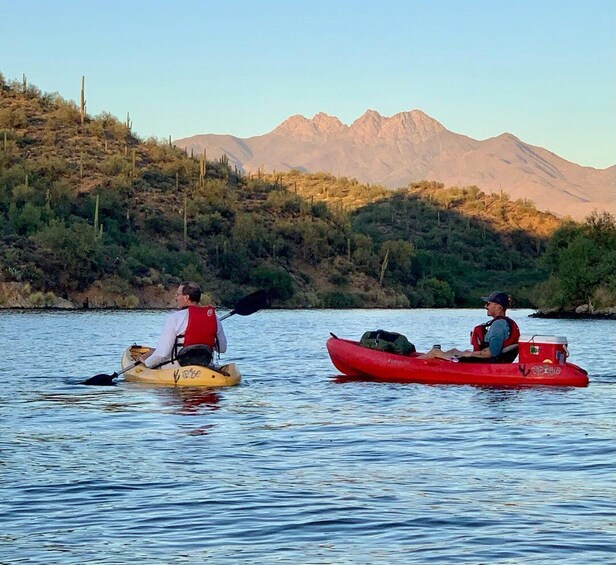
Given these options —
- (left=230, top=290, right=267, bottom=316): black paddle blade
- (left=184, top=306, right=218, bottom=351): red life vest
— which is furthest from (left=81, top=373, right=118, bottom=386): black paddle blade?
(left=230, top=290, right=267, bottom=316): black paddle blade

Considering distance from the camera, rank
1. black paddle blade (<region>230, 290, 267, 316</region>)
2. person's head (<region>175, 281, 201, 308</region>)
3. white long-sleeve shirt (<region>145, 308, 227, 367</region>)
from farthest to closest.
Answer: black paddle blade (<region>230, 290, 267, 316</region>)
white long-sleeve shirt (<region>145, 308, 227, 367</region>)
person's head (<region>175, 281, 201, 308</region>)

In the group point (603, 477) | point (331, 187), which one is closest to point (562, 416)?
point (603, 477)

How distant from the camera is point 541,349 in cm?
1936

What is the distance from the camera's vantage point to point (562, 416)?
52.3ft

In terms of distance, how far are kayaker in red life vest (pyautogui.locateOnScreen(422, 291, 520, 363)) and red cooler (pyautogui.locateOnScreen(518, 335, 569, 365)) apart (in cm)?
22

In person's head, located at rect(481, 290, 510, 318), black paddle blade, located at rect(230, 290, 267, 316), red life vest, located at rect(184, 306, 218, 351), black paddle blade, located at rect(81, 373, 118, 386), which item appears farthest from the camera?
black paddle blade, located at rect(230, 290, 267, 316)

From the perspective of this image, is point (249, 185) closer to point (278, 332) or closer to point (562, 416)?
point (278, 332)

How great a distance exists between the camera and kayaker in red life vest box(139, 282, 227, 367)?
17.7 meters

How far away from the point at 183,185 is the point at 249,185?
8576 mm

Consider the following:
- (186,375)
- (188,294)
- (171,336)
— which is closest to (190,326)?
(171,336)

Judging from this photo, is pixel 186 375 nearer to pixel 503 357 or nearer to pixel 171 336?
pixel 171 336

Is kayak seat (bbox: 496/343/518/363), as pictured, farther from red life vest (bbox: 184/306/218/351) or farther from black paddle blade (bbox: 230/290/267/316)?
black paddle blade (bbox: 230/290/267/316)

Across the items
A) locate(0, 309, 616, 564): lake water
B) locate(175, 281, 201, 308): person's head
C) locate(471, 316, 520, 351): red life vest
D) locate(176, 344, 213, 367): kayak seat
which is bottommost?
locate(0, 309, 616, 564): lake water

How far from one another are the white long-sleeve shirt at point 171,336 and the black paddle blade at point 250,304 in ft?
10.4
